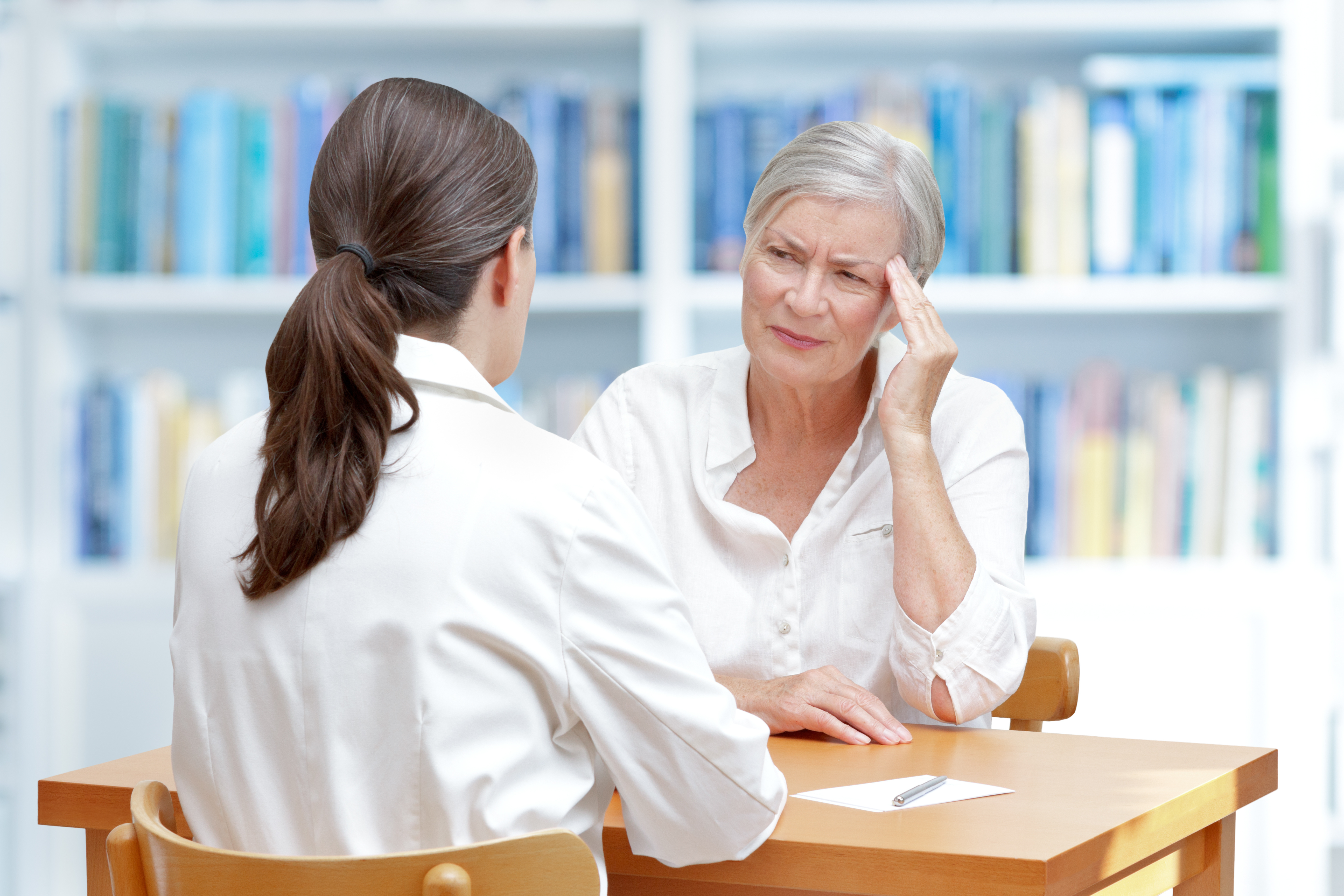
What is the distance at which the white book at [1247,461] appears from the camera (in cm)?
233

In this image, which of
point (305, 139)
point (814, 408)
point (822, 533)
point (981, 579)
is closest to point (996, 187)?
point (814, 408)

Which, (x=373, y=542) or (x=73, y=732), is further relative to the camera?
(x=73, y=732)

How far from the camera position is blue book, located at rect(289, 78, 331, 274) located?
7.90 feet

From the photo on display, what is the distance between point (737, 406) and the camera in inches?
66.2

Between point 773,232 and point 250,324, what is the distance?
5.01ft

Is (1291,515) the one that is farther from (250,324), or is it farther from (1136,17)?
(250,324)

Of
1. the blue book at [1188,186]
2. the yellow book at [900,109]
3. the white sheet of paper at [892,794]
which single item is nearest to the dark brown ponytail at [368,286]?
the white sheet of paper at [892,794]

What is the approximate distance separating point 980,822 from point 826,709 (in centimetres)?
33

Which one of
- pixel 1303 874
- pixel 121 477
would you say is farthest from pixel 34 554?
pixel 1303 874

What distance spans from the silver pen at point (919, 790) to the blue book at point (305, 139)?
5.75ft

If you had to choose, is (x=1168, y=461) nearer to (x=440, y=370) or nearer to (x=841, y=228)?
(x=841, y=228)

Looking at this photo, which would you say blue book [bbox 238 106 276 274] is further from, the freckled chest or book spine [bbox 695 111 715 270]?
the freckled chest

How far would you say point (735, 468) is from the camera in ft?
5.41

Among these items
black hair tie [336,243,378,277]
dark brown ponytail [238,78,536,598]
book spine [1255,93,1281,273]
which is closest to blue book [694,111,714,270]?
book spine [1255,93,1281,273]
